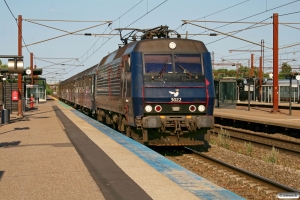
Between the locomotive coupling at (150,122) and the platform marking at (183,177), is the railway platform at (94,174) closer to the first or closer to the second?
the platform marking at (183,177)

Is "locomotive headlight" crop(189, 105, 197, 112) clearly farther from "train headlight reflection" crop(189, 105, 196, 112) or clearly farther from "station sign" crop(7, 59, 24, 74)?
"station sign" crop(7, 59, 24, 74)

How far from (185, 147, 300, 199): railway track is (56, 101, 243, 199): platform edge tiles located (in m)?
1.13

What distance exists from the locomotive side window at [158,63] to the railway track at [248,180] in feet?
8.65

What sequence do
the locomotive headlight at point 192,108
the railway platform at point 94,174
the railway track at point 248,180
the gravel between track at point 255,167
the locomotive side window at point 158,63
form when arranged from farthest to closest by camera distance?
the locomotive side window at point 158,63 < the locomotive headlight at point 192,108 < the gravel between track at point 255,167 < the railway track at point 248,180 < the railway platform at point 94,174

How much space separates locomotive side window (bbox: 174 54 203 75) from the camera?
1270 centimetres

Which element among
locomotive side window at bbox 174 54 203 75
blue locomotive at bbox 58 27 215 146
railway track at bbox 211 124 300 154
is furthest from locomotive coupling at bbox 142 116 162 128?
railway track at bbox 211 124 300 154

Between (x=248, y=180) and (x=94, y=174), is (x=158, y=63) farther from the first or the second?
(x=94, y=174)

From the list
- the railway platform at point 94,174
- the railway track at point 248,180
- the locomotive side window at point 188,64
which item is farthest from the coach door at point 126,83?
the railway track at point 248,180

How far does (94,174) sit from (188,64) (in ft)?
17.7

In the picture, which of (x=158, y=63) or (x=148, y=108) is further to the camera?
(x=158, y=63)

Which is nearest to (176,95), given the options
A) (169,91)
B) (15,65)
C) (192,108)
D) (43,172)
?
(169,91)

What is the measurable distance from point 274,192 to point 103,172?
10.2 ft

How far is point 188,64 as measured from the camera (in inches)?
505

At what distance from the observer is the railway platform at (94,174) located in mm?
6918
